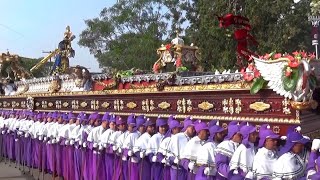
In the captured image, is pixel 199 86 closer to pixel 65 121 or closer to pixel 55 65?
pixel 65 121

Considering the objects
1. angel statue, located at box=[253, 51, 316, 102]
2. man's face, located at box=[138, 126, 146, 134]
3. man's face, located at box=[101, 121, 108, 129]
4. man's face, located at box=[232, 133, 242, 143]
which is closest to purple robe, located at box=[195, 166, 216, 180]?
man's face, located at box=[232, 133, 242, 143]

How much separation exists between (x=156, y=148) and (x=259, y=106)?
249cm

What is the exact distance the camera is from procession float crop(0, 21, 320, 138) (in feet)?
17.8

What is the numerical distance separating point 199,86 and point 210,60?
19843 millimetres

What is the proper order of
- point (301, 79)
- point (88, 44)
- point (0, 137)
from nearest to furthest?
point (301, 79)
point (0, 137)
point (88, 44)

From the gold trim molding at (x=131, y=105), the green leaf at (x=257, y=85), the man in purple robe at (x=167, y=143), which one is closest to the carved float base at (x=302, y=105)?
the green leaf at (x=257, y=85)

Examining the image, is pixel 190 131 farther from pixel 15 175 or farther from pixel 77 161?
pixel 15 175

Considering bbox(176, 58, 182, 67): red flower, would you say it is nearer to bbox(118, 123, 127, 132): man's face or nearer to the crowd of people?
the crowd of people

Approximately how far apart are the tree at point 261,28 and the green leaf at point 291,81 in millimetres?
17229

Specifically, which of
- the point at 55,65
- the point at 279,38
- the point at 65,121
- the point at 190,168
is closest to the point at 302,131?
the point at 190,168

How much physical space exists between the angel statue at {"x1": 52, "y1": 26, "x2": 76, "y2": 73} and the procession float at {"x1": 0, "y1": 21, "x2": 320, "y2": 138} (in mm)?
1500

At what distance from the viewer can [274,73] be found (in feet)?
18.3

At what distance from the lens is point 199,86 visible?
7.16 m

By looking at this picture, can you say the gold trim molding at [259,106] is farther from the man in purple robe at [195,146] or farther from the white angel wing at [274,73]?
the man in purple robe at [195,146]
